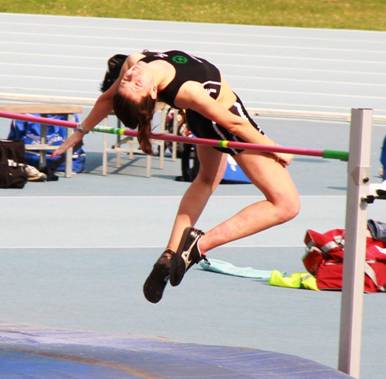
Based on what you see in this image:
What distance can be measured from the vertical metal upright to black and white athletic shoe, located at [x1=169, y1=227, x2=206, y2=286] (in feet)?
3.49

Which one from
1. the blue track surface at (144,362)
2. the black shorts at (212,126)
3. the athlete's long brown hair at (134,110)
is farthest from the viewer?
the black shorts at (212,126)

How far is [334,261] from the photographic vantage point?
28.8ft

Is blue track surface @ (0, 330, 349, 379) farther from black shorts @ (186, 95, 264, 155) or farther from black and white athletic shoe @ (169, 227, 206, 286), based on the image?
black shorts @ (186, 95, 264, 155)

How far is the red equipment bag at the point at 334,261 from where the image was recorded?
28.6ft

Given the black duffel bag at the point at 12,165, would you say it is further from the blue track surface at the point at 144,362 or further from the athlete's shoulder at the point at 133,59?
the blue track surface at the point at 144,362

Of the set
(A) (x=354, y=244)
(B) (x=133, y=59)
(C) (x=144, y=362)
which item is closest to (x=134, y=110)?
(B) (x=133, y=59)

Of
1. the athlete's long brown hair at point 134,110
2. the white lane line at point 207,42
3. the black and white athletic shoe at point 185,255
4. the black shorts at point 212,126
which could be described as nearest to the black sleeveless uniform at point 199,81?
the black shorts at point 212,126

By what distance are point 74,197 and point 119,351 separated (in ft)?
24.9

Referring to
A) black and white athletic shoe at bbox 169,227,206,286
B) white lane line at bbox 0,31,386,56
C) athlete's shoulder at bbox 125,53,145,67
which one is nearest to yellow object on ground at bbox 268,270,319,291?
black and white athletic shoe at bbox 169,227,206,286

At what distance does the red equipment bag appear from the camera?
28.6 feet

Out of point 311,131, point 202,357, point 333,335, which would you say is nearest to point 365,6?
point 311,131

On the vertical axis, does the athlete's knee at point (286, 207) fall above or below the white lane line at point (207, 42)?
below

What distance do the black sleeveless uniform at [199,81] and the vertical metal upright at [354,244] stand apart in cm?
82

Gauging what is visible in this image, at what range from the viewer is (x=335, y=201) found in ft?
41.3
